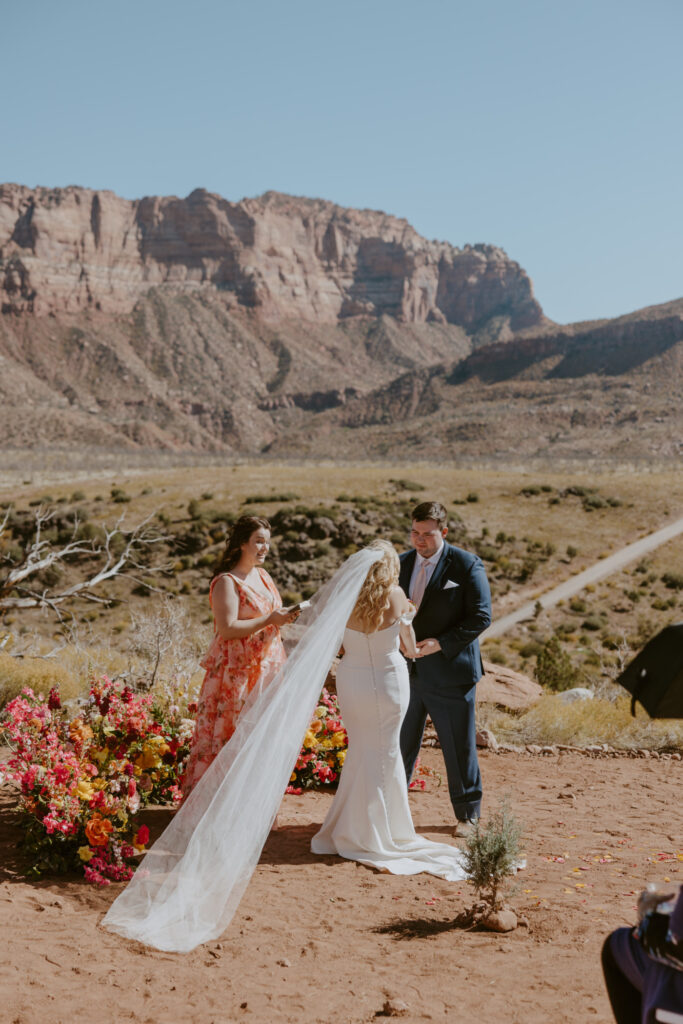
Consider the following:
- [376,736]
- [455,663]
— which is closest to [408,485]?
[455,663]

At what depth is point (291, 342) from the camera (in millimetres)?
139750

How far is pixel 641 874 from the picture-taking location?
534 cm

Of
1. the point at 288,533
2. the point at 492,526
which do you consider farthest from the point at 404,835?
the point at 492,526

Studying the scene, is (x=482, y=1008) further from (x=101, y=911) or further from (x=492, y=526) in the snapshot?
(x=492, y=526)

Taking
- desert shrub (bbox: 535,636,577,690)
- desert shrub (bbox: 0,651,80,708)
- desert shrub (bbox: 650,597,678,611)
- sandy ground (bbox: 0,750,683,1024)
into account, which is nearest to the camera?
sandy ground (bbox: 0,750,683,1024)

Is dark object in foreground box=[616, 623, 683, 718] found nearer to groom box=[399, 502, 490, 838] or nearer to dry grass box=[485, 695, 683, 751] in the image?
groom box=[399, 502, 490, 838]

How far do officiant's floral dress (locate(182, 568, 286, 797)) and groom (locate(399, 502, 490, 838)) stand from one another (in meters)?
1.12

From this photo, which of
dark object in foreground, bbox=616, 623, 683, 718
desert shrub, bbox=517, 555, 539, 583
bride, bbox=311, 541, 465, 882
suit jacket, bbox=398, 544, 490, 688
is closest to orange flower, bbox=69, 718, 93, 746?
bride, bbox=311, 541, 465, 882

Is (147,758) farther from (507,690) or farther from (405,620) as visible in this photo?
(507,690)

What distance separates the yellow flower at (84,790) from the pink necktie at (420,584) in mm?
2451

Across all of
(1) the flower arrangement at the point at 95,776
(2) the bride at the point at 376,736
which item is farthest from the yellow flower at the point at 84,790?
(2) the bride at the point at 376,736

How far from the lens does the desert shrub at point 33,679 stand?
8.90 meters

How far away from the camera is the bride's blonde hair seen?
538 cm

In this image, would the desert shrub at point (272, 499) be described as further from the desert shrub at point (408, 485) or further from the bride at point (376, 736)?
the bride at point (376, 736)
